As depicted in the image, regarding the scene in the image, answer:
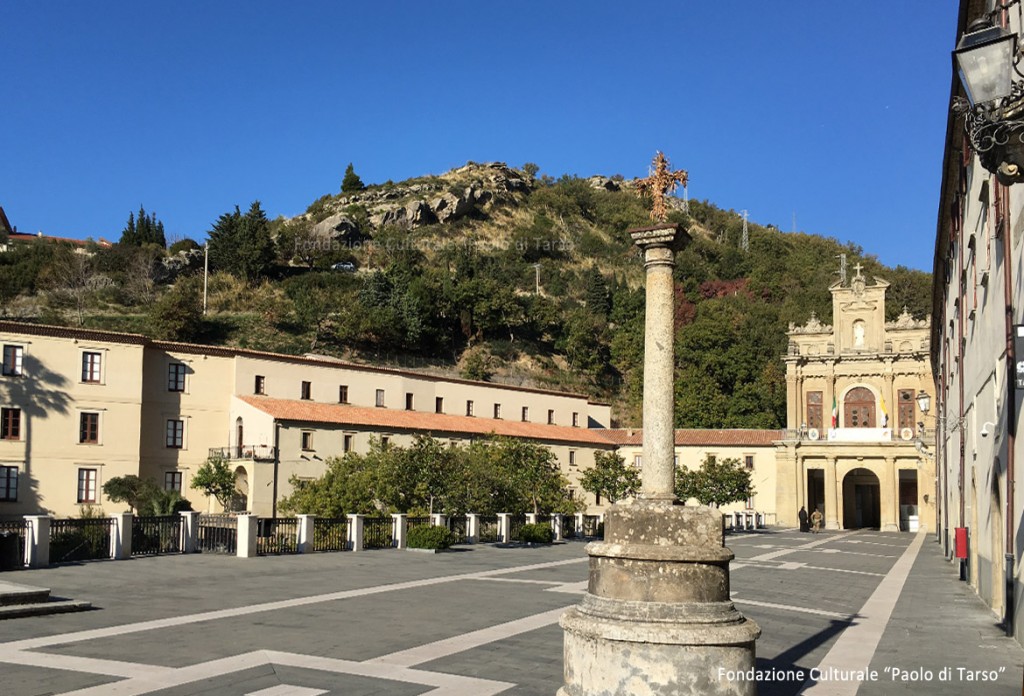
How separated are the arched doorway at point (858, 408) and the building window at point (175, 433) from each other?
44.8m

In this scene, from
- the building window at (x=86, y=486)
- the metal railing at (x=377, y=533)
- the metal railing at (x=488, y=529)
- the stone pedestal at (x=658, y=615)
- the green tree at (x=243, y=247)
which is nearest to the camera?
the stone pedestal at (x=658, y=615)

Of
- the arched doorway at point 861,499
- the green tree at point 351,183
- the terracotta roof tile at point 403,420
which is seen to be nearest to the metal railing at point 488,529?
the terracotta roof tile at point 403,420

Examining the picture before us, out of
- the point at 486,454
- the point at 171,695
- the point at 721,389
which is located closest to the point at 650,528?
the point at 171,695

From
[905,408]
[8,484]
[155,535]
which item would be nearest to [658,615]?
[155,535]

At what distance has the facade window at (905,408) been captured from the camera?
205 feet

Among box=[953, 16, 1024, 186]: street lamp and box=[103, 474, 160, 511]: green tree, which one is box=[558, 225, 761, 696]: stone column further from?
box=[103, 474, 160, 511]: green tree

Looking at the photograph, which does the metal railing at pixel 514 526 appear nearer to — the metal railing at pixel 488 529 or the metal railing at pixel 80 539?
the metal railing at pixel 488 529

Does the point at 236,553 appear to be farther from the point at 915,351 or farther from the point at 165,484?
the point at 915,351

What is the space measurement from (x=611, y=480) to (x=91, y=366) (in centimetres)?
2581

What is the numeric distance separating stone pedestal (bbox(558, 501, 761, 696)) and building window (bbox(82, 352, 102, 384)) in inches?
1545

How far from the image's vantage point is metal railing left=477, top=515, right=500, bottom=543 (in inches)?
1385

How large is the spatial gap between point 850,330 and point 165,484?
155 ft

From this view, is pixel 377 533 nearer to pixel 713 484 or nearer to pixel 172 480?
pixel 172 480

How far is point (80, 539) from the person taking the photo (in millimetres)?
23641
